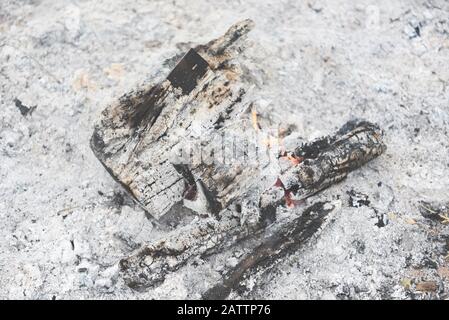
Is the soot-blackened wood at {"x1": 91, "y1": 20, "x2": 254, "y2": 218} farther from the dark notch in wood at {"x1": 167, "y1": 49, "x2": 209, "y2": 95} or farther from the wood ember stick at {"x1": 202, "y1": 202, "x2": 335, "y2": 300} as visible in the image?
the wood ember stick at {"x1": 202, "y1": 202, "x2": 335, "y2": 300}

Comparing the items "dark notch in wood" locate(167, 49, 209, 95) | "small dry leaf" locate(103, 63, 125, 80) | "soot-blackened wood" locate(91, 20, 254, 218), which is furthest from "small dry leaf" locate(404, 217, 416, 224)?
"small dry leaf" locate(103, 63, 125, 80)

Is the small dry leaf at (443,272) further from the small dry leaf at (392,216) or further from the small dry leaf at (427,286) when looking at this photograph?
the small dry leaf at (392,216)

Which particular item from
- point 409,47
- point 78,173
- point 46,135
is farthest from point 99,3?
point 409,47

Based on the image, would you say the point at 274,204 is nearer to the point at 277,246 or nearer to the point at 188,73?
the point at 277,246

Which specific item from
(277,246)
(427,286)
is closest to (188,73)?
(277,246)

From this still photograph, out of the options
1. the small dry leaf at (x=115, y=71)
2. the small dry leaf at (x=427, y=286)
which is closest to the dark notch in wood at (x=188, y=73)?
the small dry leaf at (x=115, y=71)
